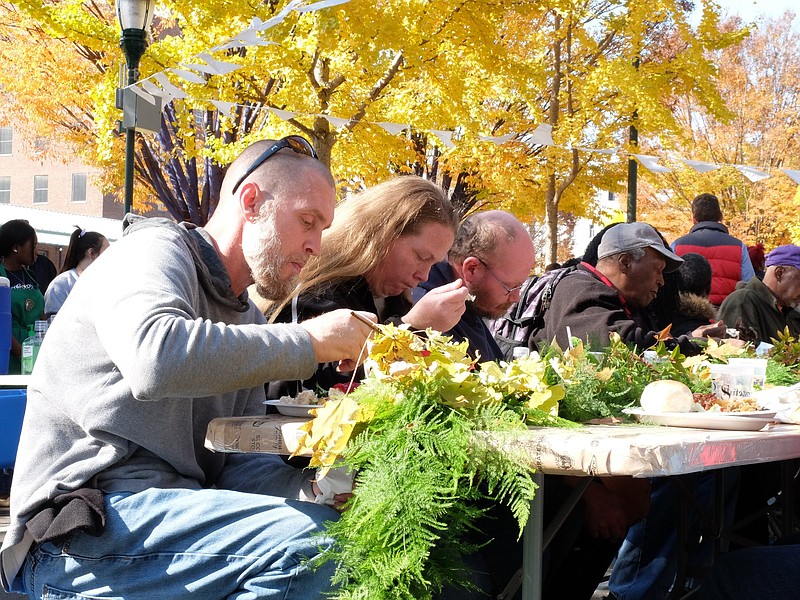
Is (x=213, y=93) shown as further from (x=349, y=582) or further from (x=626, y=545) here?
(x=349, y=582)

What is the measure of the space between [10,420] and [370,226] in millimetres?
2687

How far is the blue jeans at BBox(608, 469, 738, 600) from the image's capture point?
12.9 feet

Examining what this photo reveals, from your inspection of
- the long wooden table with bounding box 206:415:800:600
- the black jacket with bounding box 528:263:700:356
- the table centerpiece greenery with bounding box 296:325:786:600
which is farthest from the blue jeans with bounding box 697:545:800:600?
the black jacket with bounding box 528:263:700:356

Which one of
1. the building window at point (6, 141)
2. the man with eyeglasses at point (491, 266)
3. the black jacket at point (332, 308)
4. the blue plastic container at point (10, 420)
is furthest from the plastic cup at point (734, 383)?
the building window at point (6, 141)

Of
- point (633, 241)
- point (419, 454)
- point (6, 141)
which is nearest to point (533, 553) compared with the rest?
point (419, 454)

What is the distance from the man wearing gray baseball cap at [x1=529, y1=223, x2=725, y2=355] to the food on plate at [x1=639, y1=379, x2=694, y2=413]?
2401 millimetres

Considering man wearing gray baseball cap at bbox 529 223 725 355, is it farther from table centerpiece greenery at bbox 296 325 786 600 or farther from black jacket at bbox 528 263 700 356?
table centerpiece greenery at bbox 296 325 786 600

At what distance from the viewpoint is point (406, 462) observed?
179 centimetres

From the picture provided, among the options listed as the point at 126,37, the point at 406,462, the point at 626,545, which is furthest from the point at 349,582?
the point at 126,37

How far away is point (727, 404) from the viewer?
7.70ft

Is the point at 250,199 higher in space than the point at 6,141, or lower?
lower

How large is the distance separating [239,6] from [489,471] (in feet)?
34.3

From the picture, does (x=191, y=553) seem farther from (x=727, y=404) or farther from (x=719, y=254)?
(x=719, y=254)

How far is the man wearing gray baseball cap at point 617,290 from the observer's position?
15.8 feet
